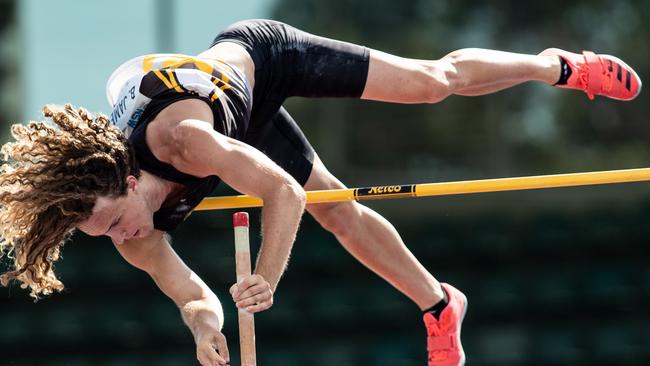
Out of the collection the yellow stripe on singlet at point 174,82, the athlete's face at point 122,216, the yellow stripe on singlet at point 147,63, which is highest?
the yellow stripe on singlet at point 147,63

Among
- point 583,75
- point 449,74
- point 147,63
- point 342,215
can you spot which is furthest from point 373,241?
point 147,63

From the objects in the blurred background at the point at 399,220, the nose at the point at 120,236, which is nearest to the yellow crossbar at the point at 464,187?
the nose at the point at 120,236

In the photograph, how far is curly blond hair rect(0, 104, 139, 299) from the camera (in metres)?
3.67

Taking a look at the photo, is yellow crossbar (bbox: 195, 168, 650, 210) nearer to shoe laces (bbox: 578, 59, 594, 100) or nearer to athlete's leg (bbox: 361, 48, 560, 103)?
athlete's leg (bbox: 361, 48, 560, 103)

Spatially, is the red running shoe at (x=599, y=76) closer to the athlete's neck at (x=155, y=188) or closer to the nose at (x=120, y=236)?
the athlete's neck at (x=155, y=188)

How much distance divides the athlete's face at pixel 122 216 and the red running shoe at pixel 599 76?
1.71m

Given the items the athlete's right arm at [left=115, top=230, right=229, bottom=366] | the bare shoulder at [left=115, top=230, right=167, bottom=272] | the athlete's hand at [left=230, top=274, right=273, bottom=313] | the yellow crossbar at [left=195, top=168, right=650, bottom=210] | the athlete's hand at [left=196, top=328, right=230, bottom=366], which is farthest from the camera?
the yellow crossbar at [left=195, top=168, right=650, bottom=210]

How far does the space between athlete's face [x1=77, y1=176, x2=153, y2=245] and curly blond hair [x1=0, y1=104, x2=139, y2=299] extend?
0.02m

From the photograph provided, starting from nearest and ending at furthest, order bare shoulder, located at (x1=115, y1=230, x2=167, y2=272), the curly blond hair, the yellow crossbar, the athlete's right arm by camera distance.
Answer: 1. the curly blond hair
2. the athlete's right arm
3. bare shoulder, located at (x1=115, y1=230, x2=167, y2=272)
4. the yellow crossbar

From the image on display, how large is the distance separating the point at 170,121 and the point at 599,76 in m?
1.74

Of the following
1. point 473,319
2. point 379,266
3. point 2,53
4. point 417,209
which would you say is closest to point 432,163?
point 417,209

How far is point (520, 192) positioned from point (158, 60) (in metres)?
4.71

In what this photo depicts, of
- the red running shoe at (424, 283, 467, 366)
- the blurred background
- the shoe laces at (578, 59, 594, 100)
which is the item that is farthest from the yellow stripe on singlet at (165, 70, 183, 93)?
the blurred background

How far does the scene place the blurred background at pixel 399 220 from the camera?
302 inches
